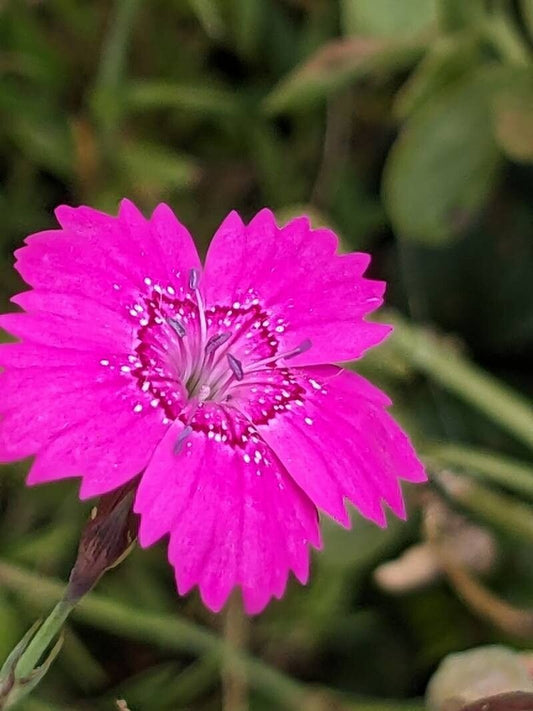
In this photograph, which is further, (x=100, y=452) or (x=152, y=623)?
(x=152, y=623)

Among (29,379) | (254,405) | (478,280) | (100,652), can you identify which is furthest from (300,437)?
(478,280)

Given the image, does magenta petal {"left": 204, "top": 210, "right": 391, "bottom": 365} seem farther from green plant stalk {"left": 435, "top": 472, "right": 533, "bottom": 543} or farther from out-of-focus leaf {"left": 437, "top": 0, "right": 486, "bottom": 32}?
out-of-focus leaf {"left": 437, "top": 0, "right": 486, "bottom": 32}

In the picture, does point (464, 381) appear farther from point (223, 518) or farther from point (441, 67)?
point (223, 518)

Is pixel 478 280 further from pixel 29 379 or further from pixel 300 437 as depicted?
pixel 29 379

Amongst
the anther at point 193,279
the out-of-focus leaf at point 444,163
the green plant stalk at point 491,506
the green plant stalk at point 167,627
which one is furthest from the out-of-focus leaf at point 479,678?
the out-of-focus leaf at point 444,163

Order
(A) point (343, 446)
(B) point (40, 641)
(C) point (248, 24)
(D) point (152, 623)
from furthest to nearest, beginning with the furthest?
(C) point (248, 24) < (D) point (152, 623) < (A) point (343, 446) < (B) point (40, 641)

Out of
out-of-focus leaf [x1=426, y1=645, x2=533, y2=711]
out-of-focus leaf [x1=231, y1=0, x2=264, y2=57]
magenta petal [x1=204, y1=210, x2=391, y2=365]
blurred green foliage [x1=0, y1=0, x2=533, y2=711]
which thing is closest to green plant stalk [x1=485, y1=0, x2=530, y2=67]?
blurred green foliage [x1=0, y1=0, x2=533, y2=711]

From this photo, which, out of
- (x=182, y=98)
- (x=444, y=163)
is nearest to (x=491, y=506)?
(x=444, y=163)
